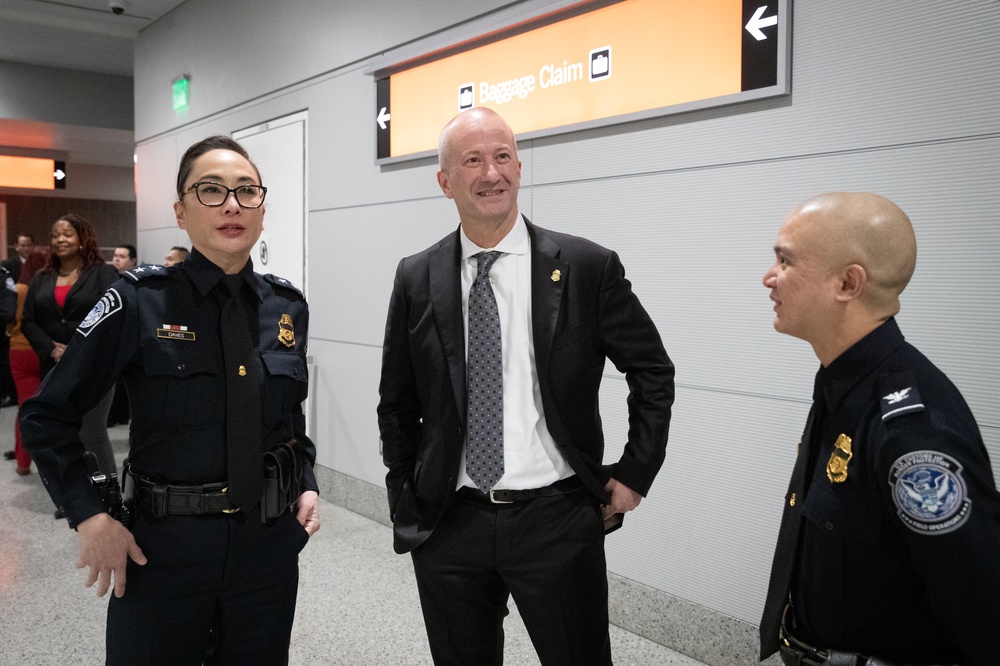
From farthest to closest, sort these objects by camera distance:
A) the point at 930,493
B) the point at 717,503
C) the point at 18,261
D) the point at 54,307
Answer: the point at 18,261 < the point at 54,307 < the point at 717,503 < the point at 930,493

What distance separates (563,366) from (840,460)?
66cm

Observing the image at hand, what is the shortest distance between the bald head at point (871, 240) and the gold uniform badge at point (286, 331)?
1178 millimetres

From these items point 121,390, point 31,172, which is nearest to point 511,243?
point 121,390

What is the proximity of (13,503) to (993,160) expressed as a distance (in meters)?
5.25

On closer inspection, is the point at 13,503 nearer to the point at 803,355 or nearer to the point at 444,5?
the point at 444,5

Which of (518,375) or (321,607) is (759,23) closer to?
(518,375)

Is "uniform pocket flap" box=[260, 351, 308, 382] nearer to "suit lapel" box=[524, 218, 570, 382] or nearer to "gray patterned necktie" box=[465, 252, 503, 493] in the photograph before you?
"gray patterned necktie" box=[465, 252, 503, 493]

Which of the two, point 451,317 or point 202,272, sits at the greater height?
point 202,272

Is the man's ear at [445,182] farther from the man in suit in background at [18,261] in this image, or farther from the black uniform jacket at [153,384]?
the man in suit in background at [18,261]

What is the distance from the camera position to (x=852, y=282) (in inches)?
45.8

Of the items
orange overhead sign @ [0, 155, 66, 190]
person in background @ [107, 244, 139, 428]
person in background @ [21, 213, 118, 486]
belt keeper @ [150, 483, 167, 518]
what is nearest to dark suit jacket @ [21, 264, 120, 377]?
person in background @ [21, 213, 118, 486]

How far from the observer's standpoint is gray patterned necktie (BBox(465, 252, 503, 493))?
1.66 metres

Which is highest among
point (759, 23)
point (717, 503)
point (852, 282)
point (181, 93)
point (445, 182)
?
point (181, 93)

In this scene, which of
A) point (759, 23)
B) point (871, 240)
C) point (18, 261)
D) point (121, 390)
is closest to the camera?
point (871, 240)
